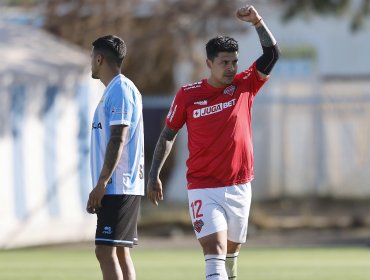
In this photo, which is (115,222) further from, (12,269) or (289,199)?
(289,199)

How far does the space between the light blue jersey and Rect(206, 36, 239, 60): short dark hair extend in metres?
0.76

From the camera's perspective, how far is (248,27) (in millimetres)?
27609

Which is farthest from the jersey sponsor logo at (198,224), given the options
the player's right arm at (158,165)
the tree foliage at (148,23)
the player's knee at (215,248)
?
the tree foliage at (148,23)

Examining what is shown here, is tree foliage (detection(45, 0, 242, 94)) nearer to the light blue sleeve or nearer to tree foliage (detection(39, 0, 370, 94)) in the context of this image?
tree foliage (detection(39, 0, 370, 94))

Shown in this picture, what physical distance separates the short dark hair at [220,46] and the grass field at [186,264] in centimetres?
481

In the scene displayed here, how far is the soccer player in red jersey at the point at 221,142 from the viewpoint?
A: 10.3 m

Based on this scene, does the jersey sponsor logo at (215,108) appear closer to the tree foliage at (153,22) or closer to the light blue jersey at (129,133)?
the light blue jersey at (129,133)

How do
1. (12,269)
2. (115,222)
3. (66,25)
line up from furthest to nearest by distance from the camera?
(66,25) → (12,269) → (115,222)

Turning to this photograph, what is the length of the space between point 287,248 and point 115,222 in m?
11.7

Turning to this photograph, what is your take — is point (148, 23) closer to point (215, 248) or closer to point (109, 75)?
point (109, 75)

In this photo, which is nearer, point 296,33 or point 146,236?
point 146,236

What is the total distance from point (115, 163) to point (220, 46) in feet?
4.55

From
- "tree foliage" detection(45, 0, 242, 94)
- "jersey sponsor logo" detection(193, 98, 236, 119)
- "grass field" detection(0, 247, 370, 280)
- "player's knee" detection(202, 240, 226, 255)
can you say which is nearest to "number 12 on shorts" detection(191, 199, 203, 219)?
"player's knee" detection(202, 240, 226, 255)

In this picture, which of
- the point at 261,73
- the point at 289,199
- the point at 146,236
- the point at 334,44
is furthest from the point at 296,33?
the point at 261,73
